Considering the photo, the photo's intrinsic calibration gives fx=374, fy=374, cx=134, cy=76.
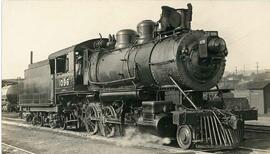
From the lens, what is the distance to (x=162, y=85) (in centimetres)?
1040

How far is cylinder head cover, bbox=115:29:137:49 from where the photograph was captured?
1295 cm

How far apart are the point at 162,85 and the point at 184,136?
1.78m

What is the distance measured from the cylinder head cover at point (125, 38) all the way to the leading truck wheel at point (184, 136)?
444 centimetres

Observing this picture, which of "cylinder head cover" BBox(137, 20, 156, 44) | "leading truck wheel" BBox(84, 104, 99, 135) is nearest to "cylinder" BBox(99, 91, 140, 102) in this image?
"leading truck wheel" BBox(84, 104, 99, 135)

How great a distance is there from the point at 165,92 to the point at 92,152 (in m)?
2.58

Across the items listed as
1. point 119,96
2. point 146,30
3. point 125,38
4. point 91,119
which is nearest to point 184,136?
point 119,96

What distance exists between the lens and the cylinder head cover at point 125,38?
510 inches

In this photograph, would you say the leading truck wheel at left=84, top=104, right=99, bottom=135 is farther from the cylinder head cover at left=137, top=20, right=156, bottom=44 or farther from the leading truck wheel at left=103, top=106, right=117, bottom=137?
the cylinder head cover at left=137, top=20, right=156, bottom=44

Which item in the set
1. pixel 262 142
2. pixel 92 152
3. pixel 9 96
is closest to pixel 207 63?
pixel 262 142

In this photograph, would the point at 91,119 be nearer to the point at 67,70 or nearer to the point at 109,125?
the point at 109,125

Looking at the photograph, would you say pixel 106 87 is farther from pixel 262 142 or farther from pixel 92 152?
pixel 262 142

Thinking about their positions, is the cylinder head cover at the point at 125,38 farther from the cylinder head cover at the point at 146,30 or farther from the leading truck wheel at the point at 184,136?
the leading truck wheel at the point at 184,136

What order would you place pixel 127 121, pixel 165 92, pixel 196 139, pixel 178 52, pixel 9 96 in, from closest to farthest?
pixel 196 139 < pixel 178 52 < pixel 165 92 < pixel 127 121 < pixel 9 96

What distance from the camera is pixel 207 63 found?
9938 millimetres
